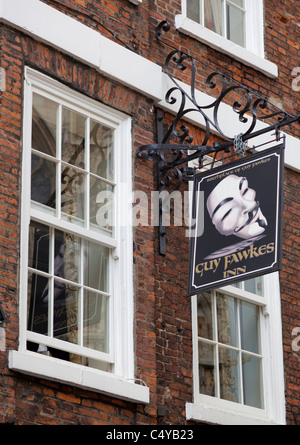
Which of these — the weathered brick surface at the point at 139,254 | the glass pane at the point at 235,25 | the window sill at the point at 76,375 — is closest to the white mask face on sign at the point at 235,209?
the weathered brick surface at the point at 139,254

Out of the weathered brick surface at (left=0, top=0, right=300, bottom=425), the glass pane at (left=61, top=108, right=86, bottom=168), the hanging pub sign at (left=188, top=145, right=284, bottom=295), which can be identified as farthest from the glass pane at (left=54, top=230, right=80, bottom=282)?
the hanging pub sign at (left=188, top=145, right=284, bottom=295)

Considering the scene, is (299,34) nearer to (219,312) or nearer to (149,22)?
(149,22)

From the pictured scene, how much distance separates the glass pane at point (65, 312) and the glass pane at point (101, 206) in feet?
2.42

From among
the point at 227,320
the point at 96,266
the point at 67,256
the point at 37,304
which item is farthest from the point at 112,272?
the point at 227,320

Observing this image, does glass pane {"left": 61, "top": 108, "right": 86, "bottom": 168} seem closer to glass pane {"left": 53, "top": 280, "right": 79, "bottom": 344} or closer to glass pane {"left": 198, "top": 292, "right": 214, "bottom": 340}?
glass pane {"left": 53, "top": 280, "right": 79, "bottom": 344}

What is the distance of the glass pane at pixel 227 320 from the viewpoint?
11078 mm

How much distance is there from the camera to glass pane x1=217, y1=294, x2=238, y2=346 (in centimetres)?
1108

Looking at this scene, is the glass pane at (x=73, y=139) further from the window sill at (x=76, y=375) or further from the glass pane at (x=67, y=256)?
the window sill at (x=76, y=375)

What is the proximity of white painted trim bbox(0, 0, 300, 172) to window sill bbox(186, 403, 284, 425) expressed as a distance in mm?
2825

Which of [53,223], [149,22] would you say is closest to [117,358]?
[53,223]

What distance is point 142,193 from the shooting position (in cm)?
1053

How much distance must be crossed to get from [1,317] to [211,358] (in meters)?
2.73

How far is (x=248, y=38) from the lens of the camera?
41.9 ft
